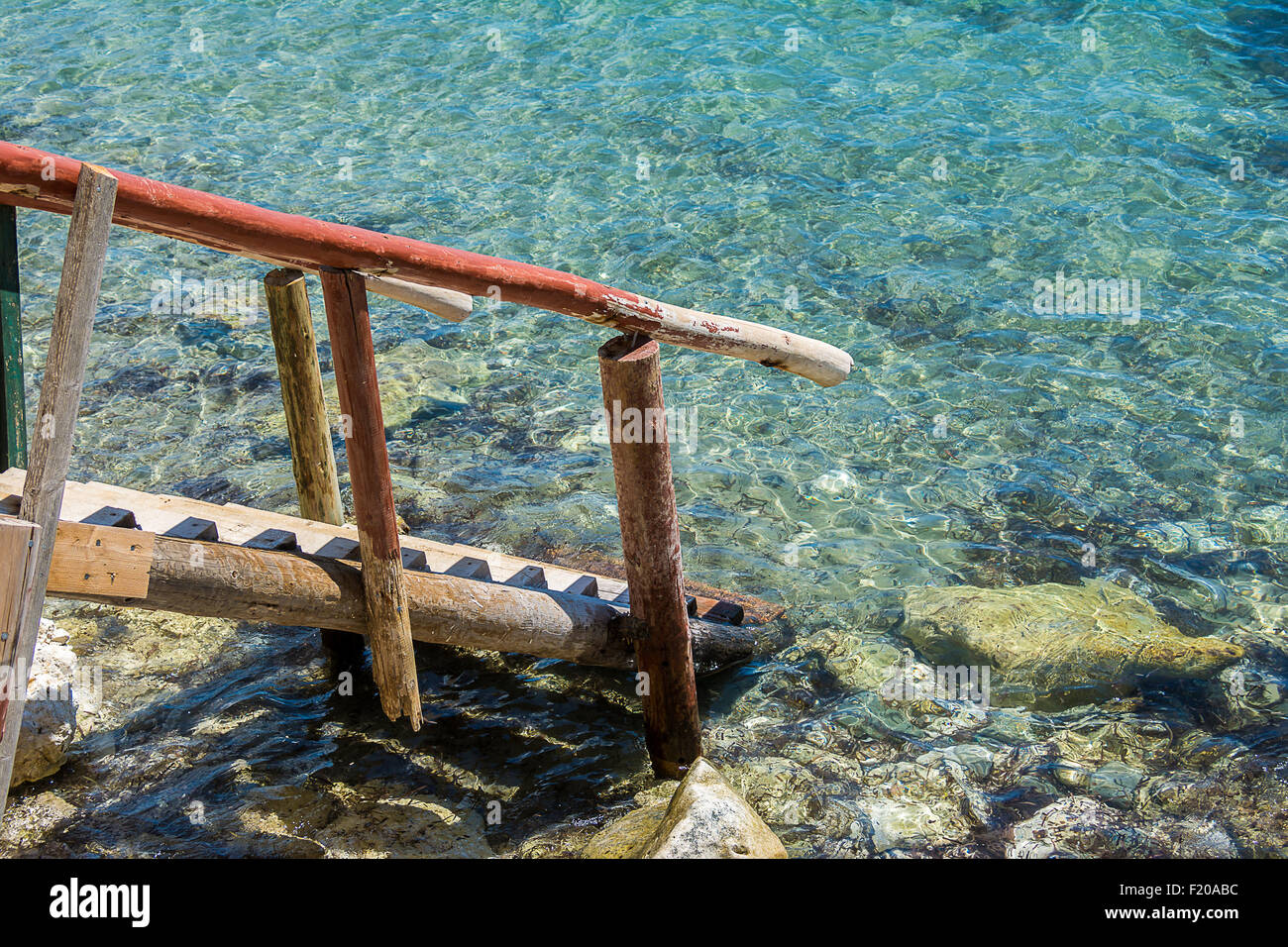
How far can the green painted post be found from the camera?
3.83 m

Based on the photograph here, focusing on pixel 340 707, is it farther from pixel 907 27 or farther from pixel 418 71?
pixel 907 27

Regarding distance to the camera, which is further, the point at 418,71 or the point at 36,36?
the point at 36,36

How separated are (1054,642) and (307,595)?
3707 millimetres

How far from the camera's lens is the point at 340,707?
5.25 m

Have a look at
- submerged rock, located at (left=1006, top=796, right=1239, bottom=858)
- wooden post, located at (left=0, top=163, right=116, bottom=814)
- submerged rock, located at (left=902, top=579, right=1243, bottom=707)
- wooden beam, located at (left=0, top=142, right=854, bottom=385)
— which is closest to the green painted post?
wooden beam, located at (left=0, top=142, right=854, bottom=385)

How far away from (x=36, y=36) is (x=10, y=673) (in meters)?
16.0

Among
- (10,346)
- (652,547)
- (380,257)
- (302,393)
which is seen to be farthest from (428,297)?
(10,346)

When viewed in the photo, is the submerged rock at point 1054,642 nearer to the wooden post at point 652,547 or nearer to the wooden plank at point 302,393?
the wooden post at point 652,547

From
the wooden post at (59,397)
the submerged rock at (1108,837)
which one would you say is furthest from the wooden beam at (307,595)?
the submerged rock at (1108,837)

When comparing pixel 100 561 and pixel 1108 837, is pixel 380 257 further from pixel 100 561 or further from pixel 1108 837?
pixel 1108 837

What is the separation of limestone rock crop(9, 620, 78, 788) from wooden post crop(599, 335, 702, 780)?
2.45 m

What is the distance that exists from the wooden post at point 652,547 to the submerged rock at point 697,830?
1.36 feet

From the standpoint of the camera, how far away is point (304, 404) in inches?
199
